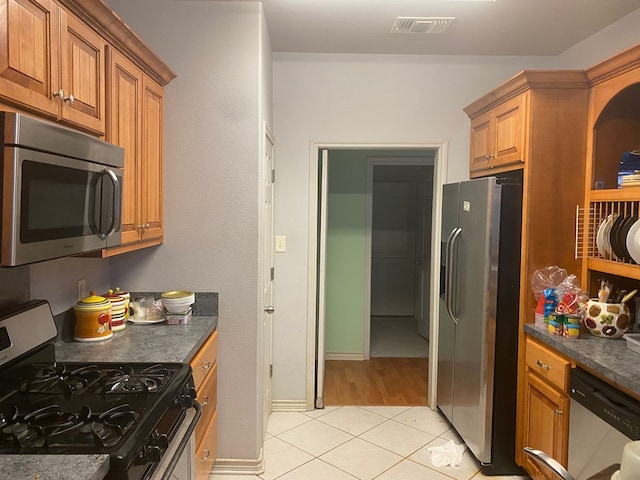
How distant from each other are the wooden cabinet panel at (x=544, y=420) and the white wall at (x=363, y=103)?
1.70m

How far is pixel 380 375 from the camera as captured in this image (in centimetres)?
453

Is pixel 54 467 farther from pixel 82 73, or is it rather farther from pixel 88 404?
pixel 82 73

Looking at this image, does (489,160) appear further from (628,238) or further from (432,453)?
(432,453)

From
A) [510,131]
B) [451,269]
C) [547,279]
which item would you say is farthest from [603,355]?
[510,131]

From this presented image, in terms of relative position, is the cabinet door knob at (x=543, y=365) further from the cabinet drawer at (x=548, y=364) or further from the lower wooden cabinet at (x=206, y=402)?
the lower wooden cabinet at (x=206, y=402)

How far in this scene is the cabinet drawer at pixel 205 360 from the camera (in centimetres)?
227

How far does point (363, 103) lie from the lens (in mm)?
3635

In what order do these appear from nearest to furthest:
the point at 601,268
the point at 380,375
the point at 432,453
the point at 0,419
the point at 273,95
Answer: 1. the point at 0,419
2. the point at 601,268
3. the point at 432,453
4. the point at 273,95
5. the point at 380,375

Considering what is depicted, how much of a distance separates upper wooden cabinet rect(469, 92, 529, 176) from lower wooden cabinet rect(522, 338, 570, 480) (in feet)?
3.49

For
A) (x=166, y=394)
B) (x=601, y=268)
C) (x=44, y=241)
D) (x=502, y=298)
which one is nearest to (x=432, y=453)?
(x=502, y=298)

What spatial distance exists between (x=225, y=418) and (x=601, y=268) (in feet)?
7.02

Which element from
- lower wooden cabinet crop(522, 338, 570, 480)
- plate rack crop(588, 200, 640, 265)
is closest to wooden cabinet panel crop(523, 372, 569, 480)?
lower wooden cabinet crop(522, 338, 570, 480)

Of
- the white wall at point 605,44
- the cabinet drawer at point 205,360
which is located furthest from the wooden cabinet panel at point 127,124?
the white wall at point 605,44

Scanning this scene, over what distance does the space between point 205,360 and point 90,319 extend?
21.8 inches
